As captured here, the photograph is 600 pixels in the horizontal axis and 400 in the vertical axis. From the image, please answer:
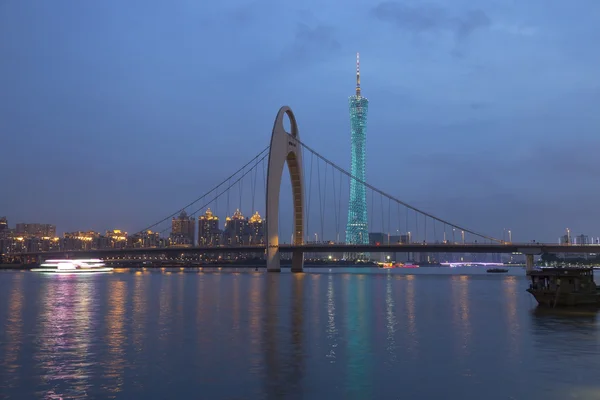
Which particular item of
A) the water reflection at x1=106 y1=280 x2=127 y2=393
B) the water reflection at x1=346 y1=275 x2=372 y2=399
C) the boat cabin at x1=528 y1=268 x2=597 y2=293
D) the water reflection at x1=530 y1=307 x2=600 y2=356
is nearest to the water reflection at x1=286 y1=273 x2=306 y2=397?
the water reflection at x1=346 y1=275 x2=372 y2=399

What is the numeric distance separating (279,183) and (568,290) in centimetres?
6599

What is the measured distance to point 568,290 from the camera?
125ft

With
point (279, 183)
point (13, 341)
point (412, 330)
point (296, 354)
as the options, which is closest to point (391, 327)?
point (412, 330)

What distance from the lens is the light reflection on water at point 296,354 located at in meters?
13.9

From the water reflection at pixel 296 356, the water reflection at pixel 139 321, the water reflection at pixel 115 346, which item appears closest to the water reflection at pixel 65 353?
the water reflection at pixel 115 346

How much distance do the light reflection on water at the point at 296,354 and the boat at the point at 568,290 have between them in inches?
163

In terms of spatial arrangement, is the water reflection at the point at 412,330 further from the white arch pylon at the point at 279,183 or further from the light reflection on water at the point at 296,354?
the white arch pylon at the point at 279,183

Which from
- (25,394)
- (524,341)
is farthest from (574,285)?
(25,394)

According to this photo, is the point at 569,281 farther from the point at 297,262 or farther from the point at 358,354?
the point at 297,262

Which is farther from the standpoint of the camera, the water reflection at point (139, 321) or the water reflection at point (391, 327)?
the water reflection at point (139, 321)

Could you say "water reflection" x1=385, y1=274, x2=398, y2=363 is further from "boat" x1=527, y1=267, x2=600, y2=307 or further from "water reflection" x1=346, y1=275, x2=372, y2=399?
"boat" x1=527, y1=267, x2=600, y2=307

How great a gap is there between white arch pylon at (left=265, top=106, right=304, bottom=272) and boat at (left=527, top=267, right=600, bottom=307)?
2306 inches

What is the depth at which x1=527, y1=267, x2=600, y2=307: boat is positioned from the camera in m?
37.7

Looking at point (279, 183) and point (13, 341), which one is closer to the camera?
point (13, 341)
